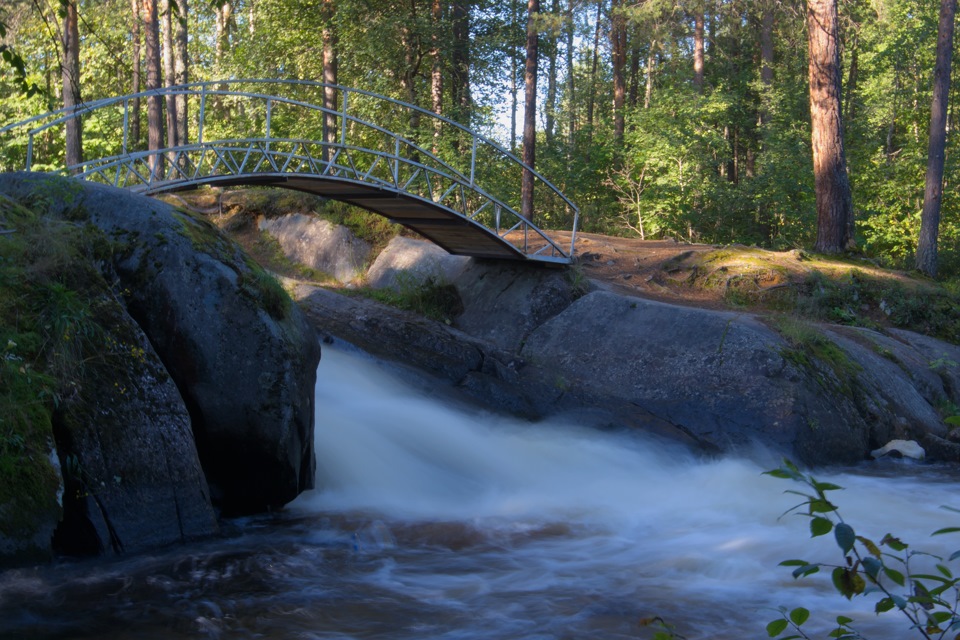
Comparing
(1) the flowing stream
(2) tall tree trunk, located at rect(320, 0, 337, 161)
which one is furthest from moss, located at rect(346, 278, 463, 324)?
(2) tall tree trunk, located at rect(320, 0, 337, 161)

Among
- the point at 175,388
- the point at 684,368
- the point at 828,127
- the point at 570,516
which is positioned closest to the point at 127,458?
the point at 175,388

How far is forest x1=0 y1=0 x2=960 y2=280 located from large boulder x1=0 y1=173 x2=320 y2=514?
11859 mm

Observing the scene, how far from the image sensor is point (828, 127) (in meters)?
17.0

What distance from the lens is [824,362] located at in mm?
12617

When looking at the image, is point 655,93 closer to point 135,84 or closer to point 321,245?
point 321,245

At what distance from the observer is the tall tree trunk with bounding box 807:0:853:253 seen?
55.1 ft

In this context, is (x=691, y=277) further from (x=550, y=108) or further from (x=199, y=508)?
(x=550, y=108)

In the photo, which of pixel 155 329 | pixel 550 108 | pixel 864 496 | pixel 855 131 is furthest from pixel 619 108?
pixel 155 329

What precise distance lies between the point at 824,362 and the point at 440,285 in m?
6.54

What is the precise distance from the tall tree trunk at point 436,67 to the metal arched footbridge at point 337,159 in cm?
16

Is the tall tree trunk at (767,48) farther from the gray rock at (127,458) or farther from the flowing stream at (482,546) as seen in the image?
the gray rock at (127,458)

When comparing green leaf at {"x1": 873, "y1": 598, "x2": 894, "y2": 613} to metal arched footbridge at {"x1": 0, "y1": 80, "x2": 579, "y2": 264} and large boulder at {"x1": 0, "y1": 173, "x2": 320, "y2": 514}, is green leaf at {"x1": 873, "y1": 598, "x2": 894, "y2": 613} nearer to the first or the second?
metal arched footbridge at {"x1": 0, "y1": 80, "x2": 579, "y2": 264}

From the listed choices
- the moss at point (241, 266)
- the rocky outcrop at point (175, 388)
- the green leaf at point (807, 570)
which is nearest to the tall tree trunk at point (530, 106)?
the moss at point (241, 266)

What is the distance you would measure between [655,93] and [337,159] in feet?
33.0
